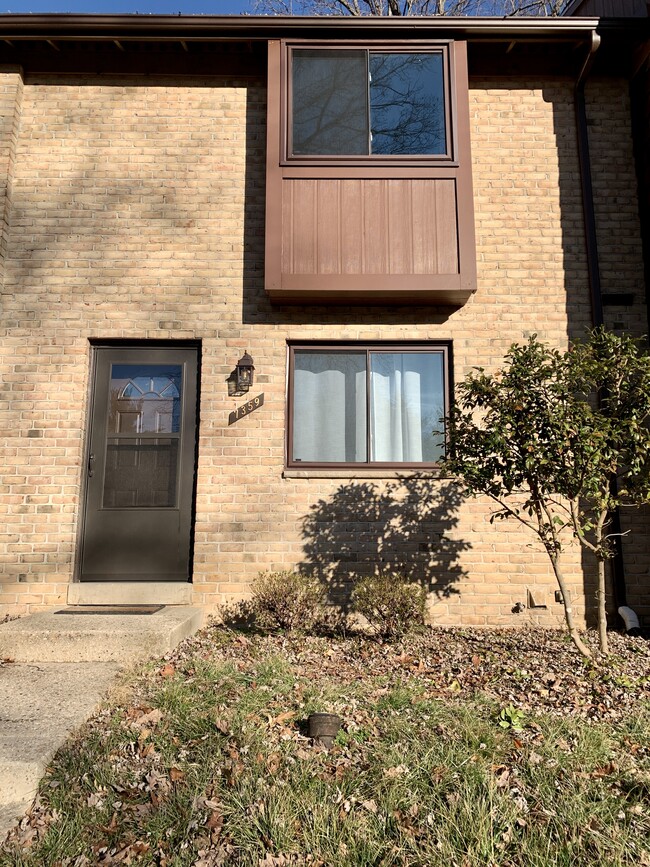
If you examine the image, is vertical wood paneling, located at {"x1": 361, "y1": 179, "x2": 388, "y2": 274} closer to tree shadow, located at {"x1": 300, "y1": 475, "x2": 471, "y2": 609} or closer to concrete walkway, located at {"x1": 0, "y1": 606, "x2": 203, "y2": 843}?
tree shadow, located at {"x1": 300, "y1": 475, "x2": 471, "y2": 609}

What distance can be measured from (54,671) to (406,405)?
4109 mm

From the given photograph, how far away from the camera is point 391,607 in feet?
16.8

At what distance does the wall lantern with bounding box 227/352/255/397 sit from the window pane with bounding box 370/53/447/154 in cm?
268

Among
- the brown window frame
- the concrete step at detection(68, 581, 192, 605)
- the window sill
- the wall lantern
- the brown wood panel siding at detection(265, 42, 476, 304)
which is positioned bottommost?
the concrete step at detection(68, 581, 192, 605)

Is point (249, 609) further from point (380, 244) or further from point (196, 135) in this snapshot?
point (196, 135)

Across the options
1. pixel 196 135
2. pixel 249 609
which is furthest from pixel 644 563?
pixel 196 135

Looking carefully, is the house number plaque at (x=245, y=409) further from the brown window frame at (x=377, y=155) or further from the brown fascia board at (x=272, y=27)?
the brown fascia board at (x=272, y=27)

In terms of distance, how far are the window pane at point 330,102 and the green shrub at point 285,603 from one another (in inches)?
179

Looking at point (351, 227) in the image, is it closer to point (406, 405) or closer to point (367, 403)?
point (367, 403)

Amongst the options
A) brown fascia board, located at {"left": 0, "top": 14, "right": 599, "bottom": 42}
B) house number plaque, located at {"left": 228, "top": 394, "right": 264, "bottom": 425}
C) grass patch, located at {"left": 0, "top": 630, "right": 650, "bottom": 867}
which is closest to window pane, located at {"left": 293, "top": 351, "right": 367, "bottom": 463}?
house number plaque, located at {"left": 228, "top": 394, "right": 264, "bottom": 425}

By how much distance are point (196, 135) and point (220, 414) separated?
323cm

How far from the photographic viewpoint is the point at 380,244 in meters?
6.13

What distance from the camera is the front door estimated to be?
6094 millimetres

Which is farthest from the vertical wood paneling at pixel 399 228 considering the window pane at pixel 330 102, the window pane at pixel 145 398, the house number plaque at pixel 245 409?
the window pane at pixel 145 398
